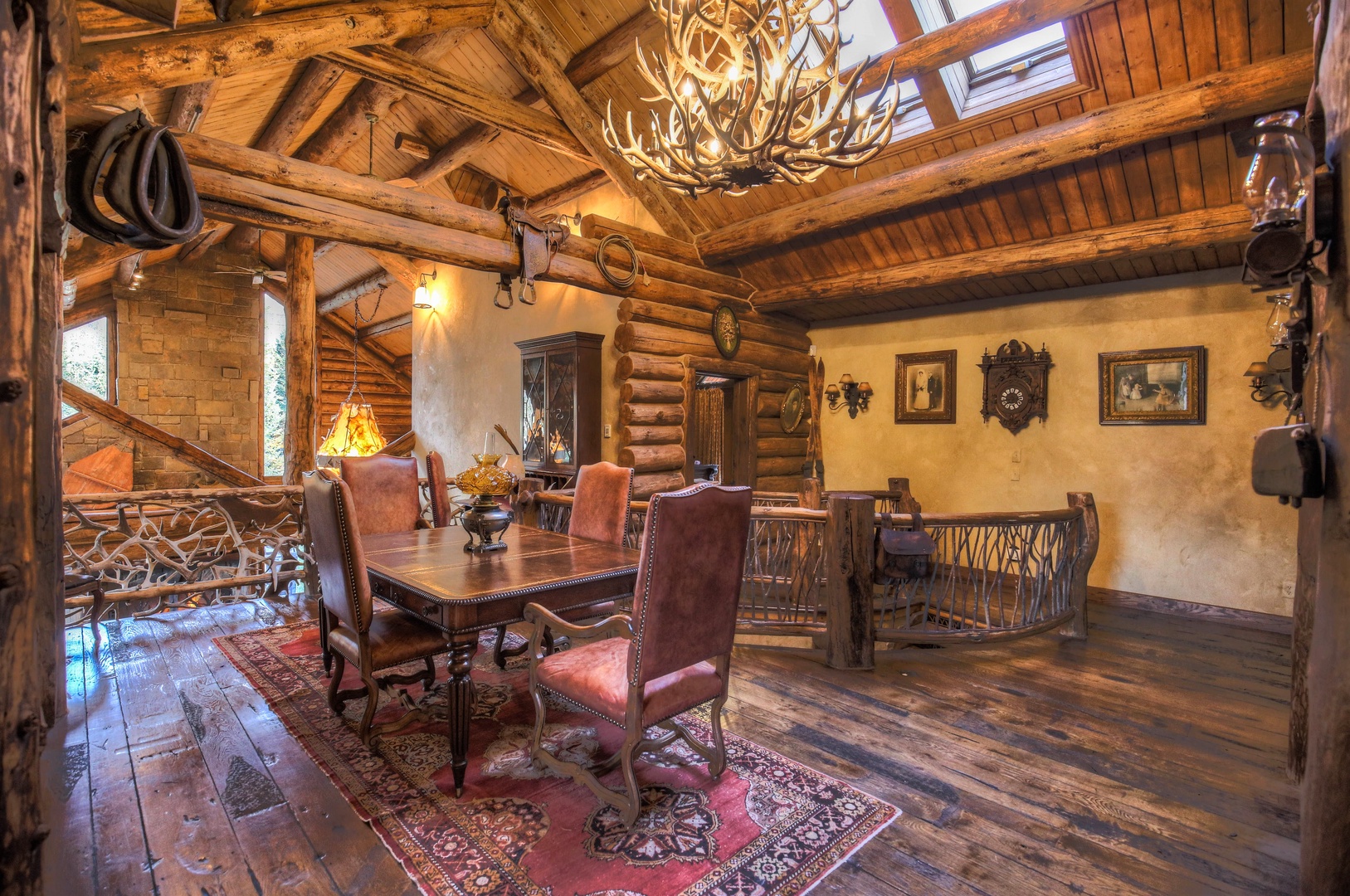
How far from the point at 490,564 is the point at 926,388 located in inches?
220

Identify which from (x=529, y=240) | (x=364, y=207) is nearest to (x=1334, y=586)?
(x=529, y=240)

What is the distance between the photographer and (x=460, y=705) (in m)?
2.47

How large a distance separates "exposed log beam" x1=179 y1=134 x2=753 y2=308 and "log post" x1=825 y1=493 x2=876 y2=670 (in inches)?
130

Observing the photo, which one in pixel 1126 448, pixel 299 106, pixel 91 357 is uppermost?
pixel 299 106

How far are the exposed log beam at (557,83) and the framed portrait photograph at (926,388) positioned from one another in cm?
312

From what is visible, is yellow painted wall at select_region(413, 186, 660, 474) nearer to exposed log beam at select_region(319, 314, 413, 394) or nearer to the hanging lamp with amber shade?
the hanging lamp with amber shade

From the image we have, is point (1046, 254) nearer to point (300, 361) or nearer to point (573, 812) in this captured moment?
point (573, 812)

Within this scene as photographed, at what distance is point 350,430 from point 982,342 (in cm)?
630

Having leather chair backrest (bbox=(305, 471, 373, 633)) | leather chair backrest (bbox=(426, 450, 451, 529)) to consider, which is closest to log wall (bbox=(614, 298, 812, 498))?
leather chair backrest (bbox=(426, 450, 451, 529))

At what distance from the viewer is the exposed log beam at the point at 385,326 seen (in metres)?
12.1

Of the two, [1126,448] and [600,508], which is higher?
[1126,448]

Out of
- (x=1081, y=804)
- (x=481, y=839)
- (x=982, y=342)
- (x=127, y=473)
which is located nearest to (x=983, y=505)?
(x=982, y=342)

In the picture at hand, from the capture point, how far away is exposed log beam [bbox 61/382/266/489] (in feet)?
20.7

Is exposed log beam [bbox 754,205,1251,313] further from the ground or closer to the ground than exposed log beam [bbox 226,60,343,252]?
closer to the ground
